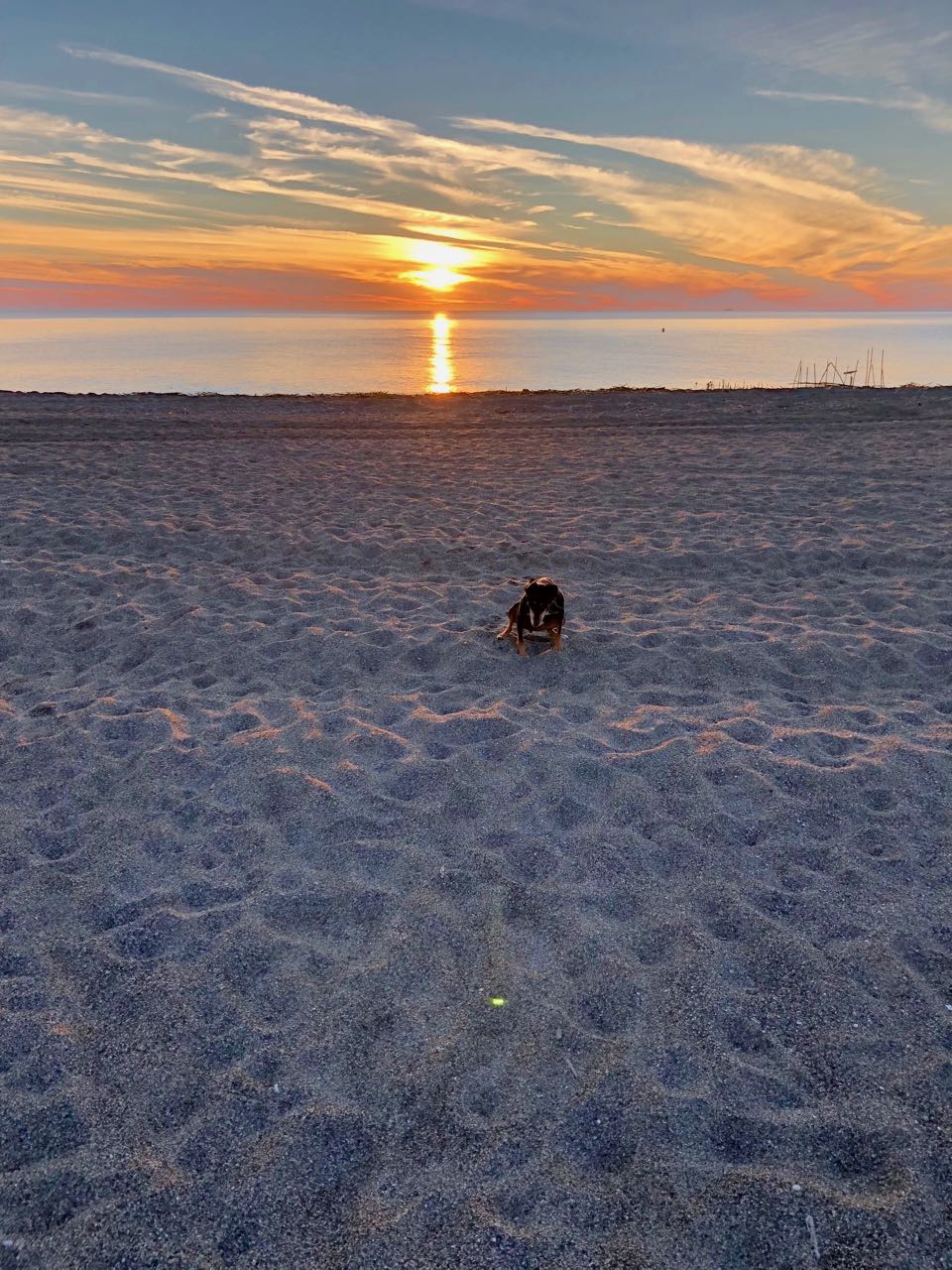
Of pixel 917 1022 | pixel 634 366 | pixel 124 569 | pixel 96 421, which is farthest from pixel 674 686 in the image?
pixel 634 366

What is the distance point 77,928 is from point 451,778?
1.89m

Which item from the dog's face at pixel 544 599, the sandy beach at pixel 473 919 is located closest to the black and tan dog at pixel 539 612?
the dog's face at pixel 544 599

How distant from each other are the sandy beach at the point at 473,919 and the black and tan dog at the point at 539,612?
0.54ft

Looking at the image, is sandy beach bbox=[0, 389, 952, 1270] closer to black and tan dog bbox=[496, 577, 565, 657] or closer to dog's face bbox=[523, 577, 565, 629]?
black and tan dog bbox=[496, 577, 565, 657]

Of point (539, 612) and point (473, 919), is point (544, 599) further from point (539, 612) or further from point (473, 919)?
point (473, 919)

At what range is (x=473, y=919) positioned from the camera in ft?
10.6

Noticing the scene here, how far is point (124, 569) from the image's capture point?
25.3 feet

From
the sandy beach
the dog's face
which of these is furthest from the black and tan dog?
the sandy beach

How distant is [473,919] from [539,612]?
2.88 meters

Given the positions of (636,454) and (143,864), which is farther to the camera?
(636,454)

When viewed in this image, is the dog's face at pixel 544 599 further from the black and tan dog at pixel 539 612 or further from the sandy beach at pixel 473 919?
the sandy beach at pixel 473 919

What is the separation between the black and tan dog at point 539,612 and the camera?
5.63m

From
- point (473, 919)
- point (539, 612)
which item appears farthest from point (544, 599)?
point (473, 919)

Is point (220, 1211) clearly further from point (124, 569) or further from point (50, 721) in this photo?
point (124, 569)
